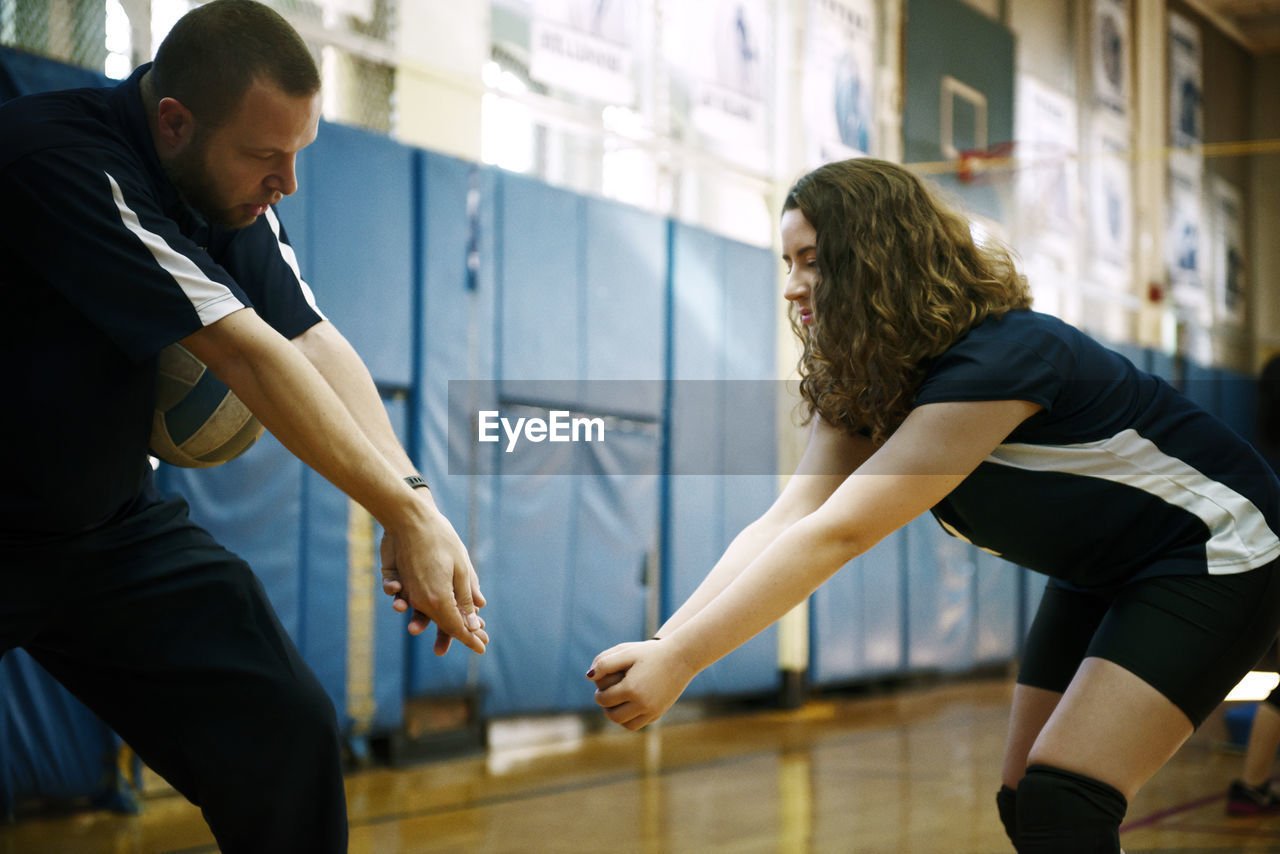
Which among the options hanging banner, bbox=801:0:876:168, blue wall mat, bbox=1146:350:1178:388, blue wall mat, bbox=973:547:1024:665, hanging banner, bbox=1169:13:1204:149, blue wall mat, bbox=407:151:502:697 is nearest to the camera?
blue wall mat, bbox=407:151:502:697

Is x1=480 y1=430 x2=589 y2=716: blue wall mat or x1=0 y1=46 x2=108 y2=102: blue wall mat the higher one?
x1=0 y1=46 x2=108 y2=102: blue wall mat

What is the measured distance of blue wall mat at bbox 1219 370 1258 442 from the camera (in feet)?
47.9

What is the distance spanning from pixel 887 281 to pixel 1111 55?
12600 millimetres

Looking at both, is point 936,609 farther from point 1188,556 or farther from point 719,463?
point 1188,556

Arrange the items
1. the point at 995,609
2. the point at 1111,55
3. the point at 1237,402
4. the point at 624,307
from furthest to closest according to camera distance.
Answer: the point at 1237,402, the point at 1111,55, the point at 995,609, the point at 624,307

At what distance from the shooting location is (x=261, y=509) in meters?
5.60

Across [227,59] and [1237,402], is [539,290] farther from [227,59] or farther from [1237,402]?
[1237,402]

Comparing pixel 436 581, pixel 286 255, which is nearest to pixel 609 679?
pixel 436 581

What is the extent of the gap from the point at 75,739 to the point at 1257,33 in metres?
16.2

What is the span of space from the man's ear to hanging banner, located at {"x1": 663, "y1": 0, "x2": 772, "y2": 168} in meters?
6.67

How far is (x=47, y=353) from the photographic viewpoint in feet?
6.19

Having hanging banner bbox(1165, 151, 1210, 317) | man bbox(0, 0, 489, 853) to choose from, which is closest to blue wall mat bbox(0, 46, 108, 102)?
man bbox(0, 0, 489, 853)

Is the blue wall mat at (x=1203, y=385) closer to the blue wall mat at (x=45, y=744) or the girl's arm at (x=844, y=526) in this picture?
the blue wall mat at (x=45, y=744)

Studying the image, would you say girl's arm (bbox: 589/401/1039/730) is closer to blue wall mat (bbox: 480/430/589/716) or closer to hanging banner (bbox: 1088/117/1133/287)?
blue wall mat (bbox: 480/430/589/716)
